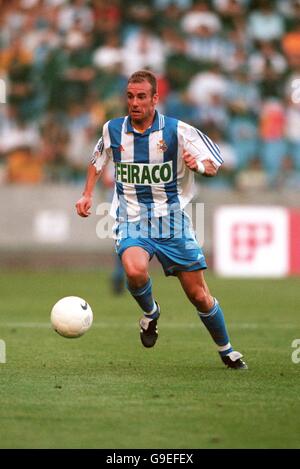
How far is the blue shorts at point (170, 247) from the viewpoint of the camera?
7.80 meters

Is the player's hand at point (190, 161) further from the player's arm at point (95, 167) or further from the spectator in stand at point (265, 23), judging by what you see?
the spectator in stand at point (265, 23)

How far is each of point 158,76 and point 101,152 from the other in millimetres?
10245

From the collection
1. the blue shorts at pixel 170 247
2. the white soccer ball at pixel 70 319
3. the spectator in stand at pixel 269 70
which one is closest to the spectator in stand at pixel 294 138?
the spectator in stand at pixel 269 70

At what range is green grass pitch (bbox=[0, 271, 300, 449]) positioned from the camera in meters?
5.35

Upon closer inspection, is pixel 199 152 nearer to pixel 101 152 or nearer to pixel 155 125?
pixel 155 125

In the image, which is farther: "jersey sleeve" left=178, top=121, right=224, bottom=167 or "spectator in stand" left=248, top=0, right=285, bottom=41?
"spectator in stand" left=248, top=0, right=285, bottom=41

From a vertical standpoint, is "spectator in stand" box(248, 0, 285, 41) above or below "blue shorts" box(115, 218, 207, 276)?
above

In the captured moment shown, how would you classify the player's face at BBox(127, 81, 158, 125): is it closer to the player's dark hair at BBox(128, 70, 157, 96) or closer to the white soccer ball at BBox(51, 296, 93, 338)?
the player's dark hair at BBox(128, 70, 157, 96)

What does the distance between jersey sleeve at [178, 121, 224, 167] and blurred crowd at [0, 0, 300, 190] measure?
1000cm

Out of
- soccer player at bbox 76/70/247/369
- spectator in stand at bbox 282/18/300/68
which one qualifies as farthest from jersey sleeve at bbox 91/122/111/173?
spectator in stand at bbox 282/18/300/68

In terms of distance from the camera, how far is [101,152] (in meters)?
8.14

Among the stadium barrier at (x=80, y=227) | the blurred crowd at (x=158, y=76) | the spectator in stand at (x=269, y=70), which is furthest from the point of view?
the spectator in stand at (x=269, y=70)

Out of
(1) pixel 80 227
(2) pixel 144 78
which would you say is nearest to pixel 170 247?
(2) pixel 144 78

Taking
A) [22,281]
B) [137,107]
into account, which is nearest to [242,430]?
[137,107]
